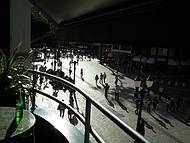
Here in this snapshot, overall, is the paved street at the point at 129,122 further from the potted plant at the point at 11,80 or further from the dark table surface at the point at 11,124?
Result: the dark table surface at the point at 11,124

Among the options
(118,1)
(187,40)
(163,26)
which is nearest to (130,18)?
(118,1)

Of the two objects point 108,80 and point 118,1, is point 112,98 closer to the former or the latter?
point 108,80

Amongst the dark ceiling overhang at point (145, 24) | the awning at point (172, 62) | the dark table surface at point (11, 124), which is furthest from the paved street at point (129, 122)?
the awning at point (172, 62)

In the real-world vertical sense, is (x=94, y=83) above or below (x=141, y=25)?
below

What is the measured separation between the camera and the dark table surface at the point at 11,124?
6.63 ft

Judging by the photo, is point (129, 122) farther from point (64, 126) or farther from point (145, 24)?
point (145, 24)

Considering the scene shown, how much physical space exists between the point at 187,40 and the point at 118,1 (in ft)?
2.26

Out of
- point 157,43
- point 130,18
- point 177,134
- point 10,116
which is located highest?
point 130,18

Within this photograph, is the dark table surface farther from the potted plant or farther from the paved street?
the paved street

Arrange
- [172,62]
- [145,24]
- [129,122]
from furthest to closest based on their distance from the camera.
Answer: [172,62] → [129,122] → [145,24]

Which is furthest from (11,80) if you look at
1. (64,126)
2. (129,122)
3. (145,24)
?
(129,122)

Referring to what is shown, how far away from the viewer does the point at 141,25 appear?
116 centimetres

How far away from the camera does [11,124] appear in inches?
87.9

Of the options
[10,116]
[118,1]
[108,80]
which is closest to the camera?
[118,1]
